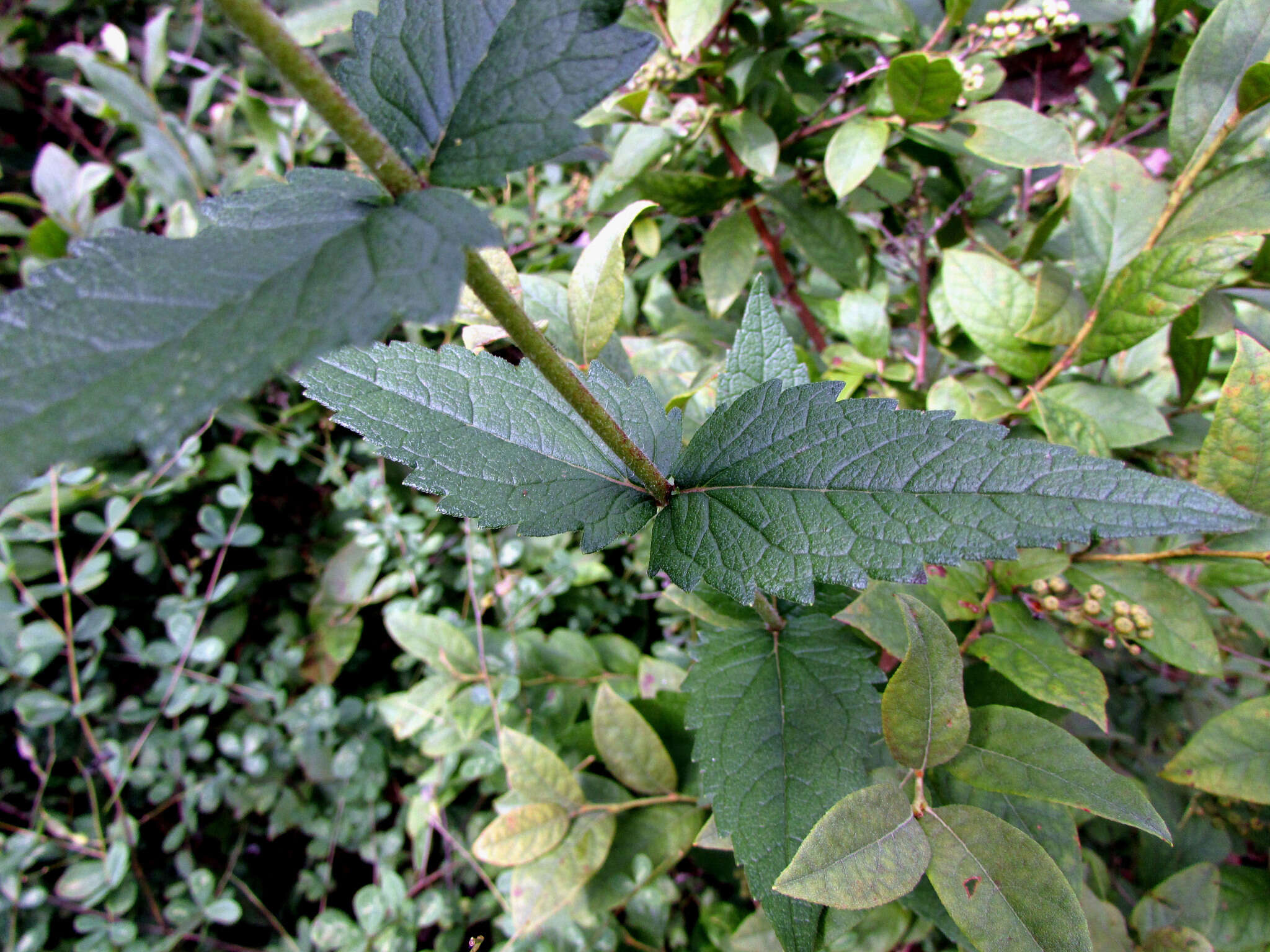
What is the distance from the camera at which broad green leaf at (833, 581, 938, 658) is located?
72cm

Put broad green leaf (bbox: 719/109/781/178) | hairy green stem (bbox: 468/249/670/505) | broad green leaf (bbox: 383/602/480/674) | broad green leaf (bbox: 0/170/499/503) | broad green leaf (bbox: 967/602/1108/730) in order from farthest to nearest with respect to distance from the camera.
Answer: broad green leaf (bbox: 383/602/480/674) → broad green leaf (bbox: 719/109/781/178) → broad green leaf (bbox: 967/602/1108/730) → hairy green stem (bbox: 468/249/670/505) → broad green leaf (bbox: 0/170/499/503)

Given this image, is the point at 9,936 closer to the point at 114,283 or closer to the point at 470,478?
the point at 470,478

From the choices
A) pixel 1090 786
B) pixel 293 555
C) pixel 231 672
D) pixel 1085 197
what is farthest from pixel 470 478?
pixel 293 555

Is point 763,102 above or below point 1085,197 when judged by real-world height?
above

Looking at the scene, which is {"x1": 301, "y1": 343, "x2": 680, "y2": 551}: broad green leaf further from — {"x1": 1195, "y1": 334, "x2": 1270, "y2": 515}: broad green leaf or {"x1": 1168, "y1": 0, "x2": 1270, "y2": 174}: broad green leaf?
{"x1": 1168, "y1": 0, "x2": 1270, "y2": 174}: broad green leaf

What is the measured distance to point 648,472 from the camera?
59 centimetres

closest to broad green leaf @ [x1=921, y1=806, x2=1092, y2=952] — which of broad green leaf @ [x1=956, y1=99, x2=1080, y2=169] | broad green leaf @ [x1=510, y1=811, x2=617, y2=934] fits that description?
broad green leaf @ [x1=510, y1=811, x2=617, y2=934]

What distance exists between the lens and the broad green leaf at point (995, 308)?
3.25 feet

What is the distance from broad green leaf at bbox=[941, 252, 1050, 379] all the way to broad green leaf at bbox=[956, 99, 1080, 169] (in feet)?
0.44

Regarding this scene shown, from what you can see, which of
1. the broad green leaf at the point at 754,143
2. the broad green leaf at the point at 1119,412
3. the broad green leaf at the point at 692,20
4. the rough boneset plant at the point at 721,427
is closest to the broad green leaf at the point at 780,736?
the rough boneset plant at the point at 721,427

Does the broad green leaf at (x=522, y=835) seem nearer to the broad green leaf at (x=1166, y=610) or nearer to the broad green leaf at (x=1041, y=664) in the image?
the broad green leaf at (x=1041, y=664)

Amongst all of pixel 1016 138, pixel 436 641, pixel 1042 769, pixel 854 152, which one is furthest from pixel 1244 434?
pixel 436 641

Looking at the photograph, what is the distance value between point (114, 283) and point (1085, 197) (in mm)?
1085

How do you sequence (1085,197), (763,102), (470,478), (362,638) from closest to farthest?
1. (470,478)
2. (1085,197)
3. (763,102)
4. (362,638)
